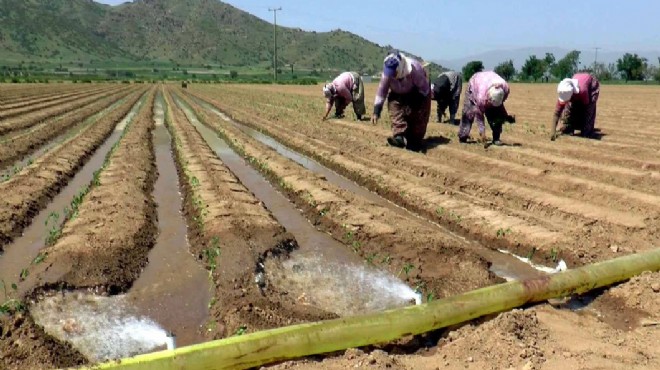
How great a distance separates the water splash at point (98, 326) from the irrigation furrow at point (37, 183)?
1.80 meters

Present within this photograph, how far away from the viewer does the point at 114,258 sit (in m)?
4.88

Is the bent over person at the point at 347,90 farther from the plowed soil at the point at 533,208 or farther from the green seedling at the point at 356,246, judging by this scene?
the green seedling at the point at 356,246

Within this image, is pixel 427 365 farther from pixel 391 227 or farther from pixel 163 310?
pixel 391 227

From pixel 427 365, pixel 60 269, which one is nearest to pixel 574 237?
pixel 427 365

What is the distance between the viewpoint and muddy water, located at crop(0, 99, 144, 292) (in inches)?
191

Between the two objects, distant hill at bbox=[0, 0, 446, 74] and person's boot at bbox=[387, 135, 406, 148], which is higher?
distant hill at bbox=[0, 0, 446, 74]

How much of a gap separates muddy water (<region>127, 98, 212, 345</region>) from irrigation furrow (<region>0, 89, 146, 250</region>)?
1.45m

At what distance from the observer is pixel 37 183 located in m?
7.75

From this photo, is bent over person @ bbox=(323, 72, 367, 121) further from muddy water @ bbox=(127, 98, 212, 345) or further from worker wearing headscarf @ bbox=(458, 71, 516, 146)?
muddy water @ bbox=(127, 98, 212, 345)

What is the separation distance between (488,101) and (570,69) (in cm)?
6896

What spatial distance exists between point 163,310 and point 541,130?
1030cm

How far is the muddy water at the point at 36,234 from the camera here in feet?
15.9

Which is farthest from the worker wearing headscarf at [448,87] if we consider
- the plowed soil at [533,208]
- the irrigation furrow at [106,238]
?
the irrigation furrow at [106,238]

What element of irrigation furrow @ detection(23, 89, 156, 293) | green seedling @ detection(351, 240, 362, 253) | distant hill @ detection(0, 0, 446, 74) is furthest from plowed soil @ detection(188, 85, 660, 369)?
distant hill @ detection(0, 0, 446, 74)
